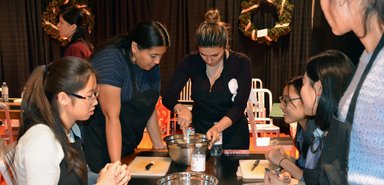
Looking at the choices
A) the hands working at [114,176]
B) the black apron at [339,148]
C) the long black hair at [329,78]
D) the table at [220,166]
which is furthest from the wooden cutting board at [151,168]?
the black apron at [339,148]

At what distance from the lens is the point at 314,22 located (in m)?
2.27

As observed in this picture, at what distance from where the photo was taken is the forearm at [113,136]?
6.05 feet

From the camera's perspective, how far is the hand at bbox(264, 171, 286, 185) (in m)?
1.55

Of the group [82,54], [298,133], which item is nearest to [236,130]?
[298,133]

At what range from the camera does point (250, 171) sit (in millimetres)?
1764

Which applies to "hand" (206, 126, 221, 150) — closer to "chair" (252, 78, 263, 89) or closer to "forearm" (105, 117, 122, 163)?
"forearm" (105, 117, 122, 163)

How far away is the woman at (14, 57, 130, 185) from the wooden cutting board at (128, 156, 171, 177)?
0.25 m

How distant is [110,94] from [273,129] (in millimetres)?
2894

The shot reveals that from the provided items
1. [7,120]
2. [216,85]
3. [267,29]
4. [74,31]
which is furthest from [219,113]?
[267,29]

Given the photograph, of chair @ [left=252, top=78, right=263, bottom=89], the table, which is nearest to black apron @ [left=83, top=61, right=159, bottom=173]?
the table

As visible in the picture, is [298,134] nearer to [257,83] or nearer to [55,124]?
[55,124]

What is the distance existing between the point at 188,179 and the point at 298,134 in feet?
2.32

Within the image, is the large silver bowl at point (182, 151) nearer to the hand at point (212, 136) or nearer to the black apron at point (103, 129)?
the hand at point (212, 136)

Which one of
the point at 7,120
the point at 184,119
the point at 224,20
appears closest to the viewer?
the point at 184,119
